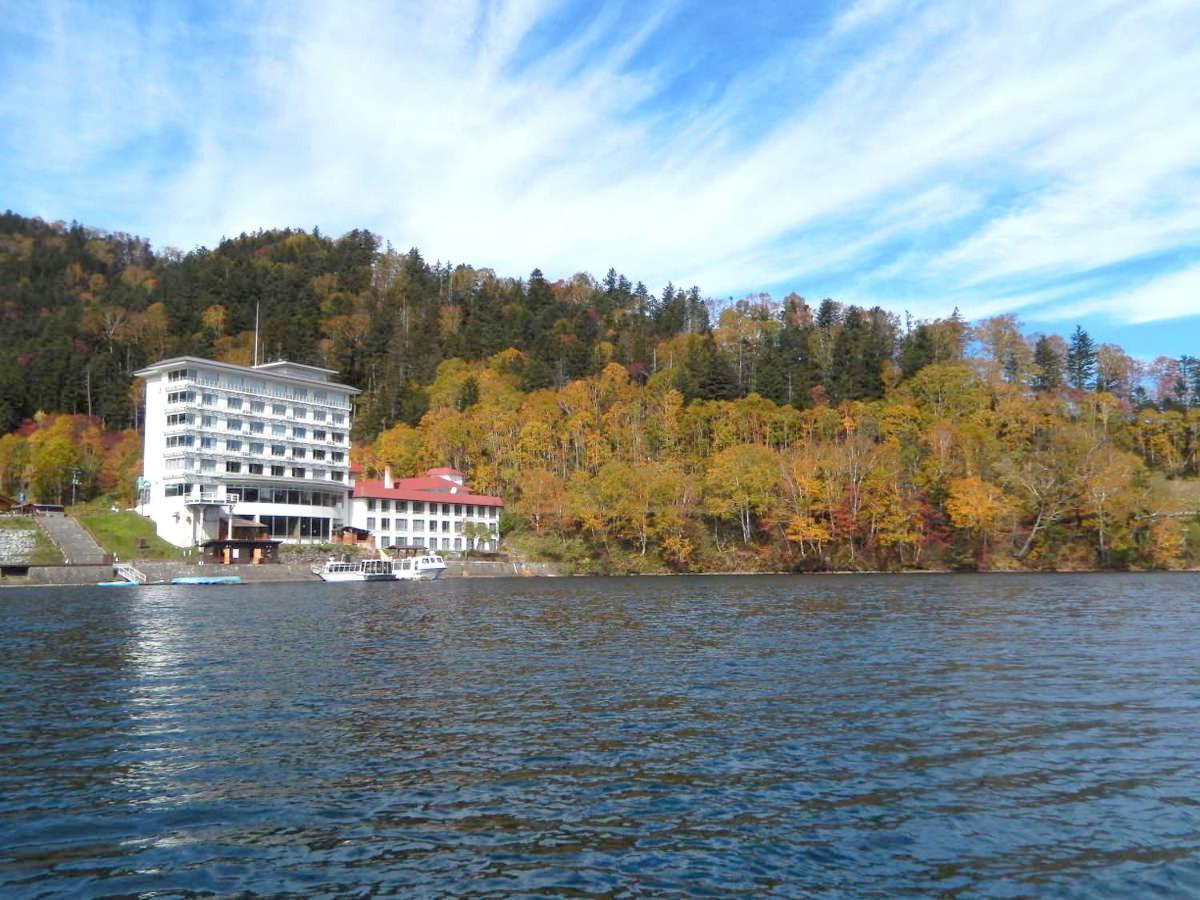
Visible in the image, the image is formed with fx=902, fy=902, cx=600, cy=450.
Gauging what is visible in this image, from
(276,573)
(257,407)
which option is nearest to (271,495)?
(257,407)

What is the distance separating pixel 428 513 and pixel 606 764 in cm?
10438

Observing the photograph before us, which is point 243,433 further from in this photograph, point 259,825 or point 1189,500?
point 1189,500

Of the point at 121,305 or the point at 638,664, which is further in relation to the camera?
the point at 121,305

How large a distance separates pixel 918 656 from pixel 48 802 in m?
25.3

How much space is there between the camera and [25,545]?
3428 inches

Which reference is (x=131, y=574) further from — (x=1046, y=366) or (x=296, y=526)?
(x=1046, y=366)

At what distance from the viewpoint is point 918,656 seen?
30.5 metres

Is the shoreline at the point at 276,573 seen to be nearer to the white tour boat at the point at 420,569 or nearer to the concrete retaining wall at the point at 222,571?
the concrete retaining wall at the point at 222,571

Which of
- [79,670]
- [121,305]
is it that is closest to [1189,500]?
[79,670]

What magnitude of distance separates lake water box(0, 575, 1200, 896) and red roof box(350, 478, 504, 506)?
79.5m

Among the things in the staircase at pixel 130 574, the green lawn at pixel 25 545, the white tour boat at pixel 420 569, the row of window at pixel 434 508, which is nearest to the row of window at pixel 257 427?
the row of window at pixel 434 508

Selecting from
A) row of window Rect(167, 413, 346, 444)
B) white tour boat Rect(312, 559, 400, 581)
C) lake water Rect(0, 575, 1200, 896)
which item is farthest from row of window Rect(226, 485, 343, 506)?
lake water Rect(0, 575, 1200, 896)

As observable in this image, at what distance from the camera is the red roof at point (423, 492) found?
4564 inches

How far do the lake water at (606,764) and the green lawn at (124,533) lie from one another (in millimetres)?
61819
